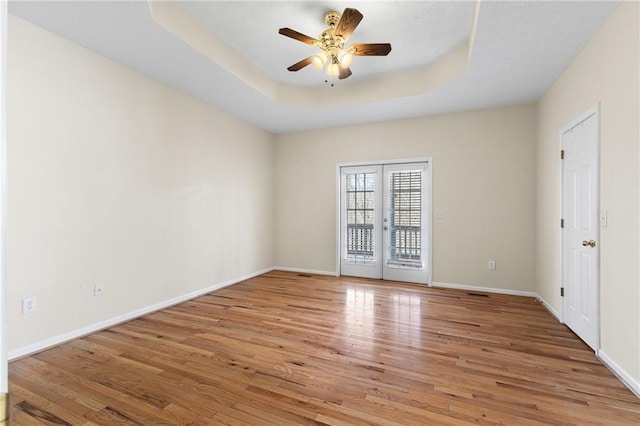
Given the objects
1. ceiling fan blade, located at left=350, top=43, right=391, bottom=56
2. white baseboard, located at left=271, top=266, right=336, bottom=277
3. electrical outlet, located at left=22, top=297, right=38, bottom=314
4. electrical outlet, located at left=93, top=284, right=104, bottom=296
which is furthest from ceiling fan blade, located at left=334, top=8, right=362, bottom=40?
white baseboard, located at left=271, top=266, right=336, bottom=277

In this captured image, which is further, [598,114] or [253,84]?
[253,84]

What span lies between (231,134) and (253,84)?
129 cm

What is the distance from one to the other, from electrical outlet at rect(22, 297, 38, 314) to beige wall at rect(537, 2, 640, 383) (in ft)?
15.5

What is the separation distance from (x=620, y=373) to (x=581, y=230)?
4.28 feet

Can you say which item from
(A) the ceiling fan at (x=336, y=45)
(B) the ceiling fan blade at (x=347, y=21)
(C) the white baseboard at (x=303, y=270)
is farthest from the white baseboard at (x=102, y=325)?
(B) the ceiling fan blade at (x=347, y=21)

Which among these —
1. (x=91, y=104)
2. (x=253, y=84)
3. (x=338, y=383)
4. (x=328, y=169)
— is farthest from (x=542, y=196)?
(x=91, y=104)

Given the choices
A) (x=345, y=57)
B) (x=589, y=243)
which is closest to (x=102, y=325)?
(x=345, y=57)

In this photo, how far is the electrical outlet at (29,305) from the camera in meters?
2.58

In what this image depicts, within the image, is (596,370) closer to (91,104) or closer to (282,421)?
(282,421)

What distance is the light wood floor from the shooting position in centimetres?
188

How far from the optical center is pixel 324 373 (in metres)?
2.33

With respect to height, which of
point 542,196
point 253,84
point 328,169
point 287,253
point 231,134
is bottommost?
point 287,253

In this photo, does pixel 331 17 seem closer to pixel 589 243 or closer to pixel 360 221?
pixel 589 243

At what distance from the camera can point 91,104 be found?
306 centimetres
